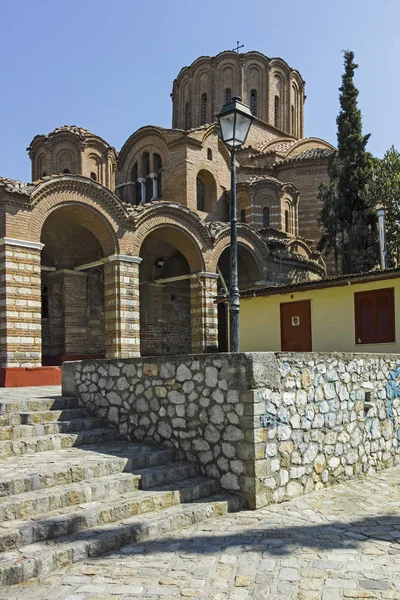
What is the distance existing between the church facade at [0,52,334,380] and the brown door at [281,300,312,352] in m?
5.41

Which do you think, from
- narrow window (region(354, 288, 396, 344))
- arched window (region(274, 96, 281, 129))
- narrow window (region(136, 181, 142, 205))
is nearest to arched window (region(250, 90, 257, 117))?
arched window (region(274, 96, 281, 129))

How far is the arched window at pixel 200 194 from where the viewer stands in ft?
78.5

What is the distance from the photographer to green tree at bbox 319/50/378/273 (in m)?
20.8

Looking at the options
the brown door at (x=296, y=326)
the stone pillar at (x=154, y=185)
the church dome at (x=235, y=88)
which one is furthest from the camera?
the church dome at (x=235, y=88)

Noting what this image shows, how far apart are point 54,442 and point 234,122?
5054 millimetres

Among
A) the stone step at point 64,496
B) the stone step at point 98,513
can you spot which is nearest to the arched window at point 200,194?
the stone step at point 98,513

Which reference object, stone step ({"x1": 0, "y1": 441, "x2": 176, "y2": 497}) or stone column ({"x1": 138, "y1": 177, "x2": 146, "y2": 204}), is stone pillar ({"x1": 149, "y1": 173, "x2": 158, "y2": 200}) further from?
stone step ({"x1": 0, "y1": 441, "x2": 176, "y2": 497})

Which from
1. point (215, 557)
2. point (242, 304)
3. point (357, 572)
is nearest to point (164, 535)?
point (215, 557)

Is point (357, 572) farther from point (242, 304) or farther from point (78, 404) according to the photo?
point (242, 304)

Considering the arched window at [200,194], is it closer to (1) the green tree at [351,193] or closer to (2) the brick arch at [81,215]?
(1) the green tree at [351,193]

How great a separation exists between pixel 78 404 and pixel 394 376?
4630 mm

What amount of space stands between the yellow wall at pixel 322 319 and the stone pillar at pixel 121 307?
13.4ft

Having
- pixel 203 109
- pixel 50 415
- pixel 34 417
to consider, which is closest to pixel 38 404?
pixel 50 415

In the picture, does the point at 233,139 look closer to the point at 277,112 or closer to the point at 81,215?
the point at 81,215
